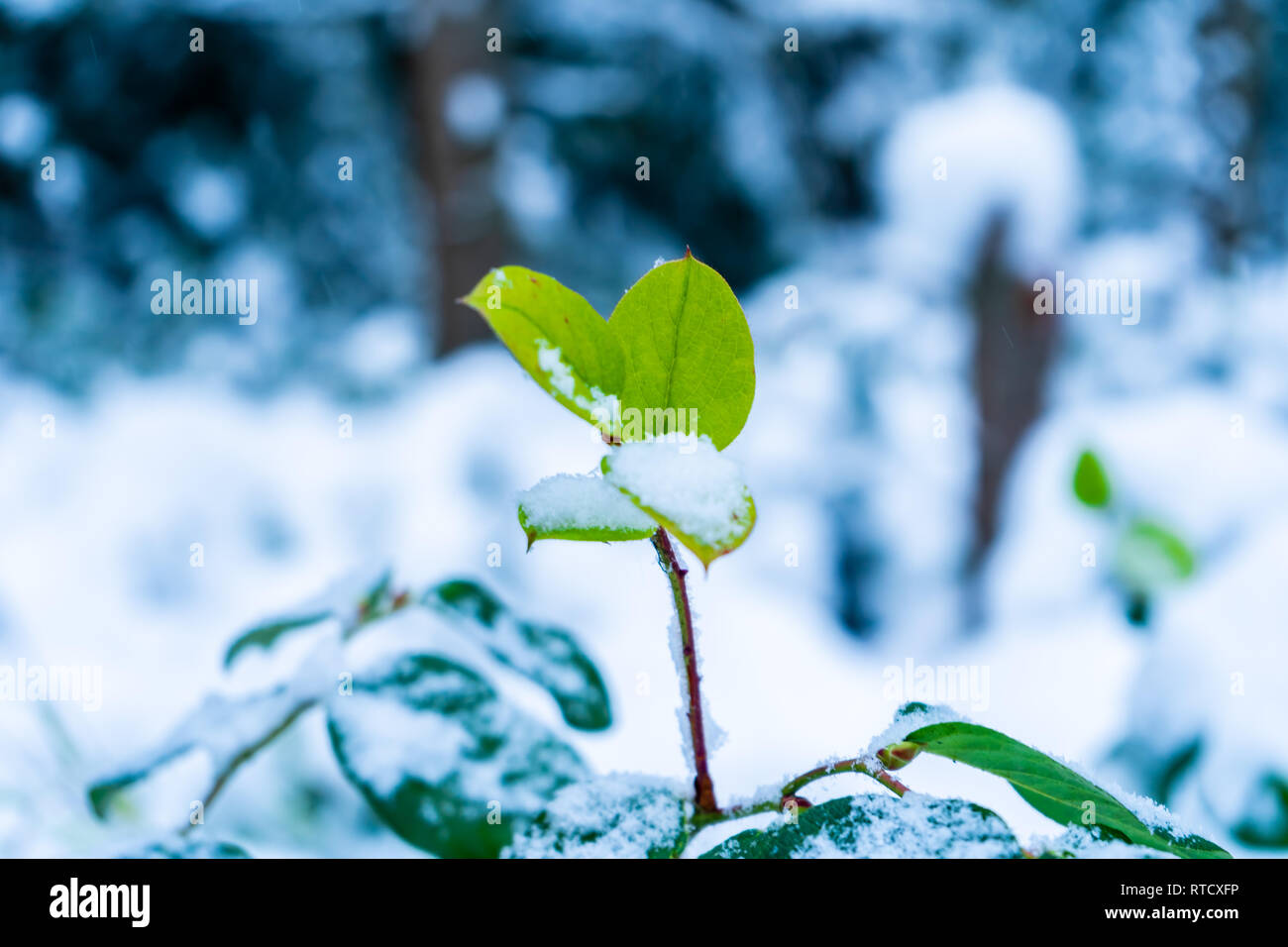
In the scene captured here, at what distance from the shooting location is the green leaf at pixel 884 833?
23 cm

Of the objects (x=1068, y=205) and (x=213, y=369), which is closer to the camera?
(x=1068, y=205)

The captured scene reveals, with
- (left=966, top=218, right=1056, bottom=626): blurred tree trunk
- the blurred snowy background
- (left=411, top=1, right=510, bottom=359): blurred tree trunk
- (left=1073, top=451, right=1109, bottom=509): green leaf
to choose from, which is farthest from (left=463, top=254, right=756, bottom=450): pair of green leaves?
(left=411, top=1, right=510, bottom=359): blurred tree trunk

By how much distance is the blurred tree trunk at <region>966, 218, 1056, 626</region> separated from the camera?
4.62 feet

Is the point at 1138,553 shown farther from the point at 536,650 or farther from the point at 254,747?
the point at 254,747

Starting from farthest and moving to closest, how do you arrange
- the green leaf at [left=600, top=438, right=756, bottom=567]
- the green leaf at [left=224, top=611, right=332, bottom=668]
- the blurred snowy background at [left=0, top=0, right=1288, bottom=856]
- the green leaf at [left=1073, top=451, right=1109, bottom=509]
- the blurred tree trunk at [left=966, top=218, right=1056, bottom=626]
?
the blurred tree trunk at [left=966, top=218, right=1056, bottom=626] < the blurred snowy background at [left=0, top=0, right=1288, bottom=856] < the green leaf at [left=1073, top=451, right=1109, bottom=509] < the green leaf at [left=224, top=611, right=332, bottom=668] < the green leaf at [left=600, top=438, right=756, bottom=567]

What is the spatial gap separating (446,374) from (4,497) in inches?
50.0

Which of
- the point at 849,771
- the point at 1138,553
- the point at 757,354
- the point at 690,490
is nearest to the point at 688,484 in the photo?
the point at 690,490

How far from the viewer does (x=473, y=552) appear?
1.47 meters

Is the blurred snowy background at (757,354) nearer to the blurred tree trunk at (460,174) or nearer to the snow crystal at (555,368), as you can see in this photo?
the blurred tree trunk at (460,174)

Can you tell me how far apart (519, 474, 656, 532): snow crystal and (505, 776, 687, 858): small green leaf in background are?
0.37 feet

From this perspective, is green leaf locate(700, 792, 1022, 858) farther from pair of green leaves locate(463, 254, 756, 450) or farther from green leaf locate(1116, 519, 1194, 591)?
green leaf locate(1116, 519, 1194, 591)

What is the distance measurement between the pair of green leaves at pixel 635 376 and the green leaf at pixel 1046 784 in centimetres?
10

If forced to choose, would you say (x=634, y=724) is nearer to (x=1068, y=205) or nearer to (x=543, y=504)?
(x=543, y=504)
